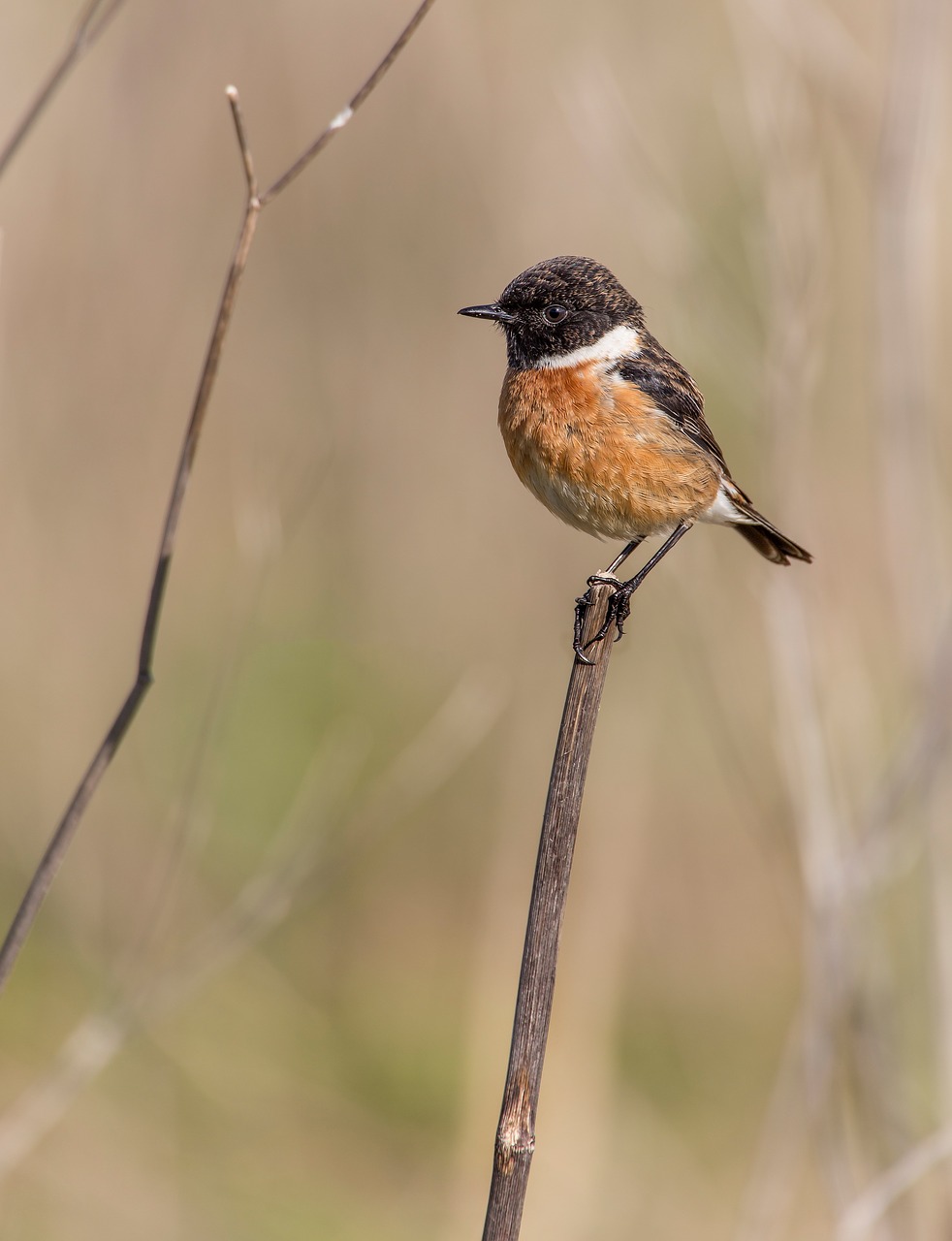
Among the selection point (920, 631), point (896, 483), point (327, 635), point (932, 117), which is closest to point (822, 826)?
point (920, 631)

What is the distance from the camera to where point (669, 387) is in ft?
12.6

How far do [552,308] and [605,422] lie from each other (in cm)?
40

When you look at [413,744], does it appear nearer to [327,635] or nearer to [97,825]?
[327,635]

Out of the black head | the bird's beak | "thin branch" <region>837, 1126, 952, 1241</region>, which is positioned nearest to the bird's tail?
the black head

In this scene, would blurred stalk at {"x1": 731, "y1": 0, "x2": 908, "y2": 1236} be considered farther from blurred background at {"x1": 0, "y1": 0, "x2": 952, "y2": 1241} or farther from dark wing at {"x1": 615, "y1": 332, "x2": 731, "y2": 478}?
dark wing at {"x1": 615, "y1": 332, "x2": 731, "y2": 478}

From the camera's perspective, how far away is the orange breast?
11.8 feet

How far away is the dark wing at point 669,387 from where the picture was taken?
3.79 meters


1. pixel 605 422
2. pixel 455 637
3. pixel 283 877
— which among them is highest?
pixel 605 422

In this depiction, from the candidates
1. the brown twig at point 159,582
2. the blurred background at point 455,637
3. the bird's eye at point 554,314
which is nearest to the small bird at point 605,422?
the bird's eye at point 554,314

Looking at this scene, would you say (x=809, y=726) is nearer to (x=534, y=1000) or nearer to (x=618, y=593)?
(x=618, y=593)

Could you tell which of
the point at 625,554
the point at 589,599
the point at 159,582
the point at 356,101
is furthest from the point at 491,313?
→ the point at 159,582

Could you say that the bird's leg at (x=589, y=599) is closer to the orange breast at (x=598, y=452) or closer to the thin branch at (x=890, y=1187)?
the orange breast at (x=598, y=452)

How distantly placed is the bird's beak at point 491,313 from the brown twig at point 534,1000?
74.9 inches

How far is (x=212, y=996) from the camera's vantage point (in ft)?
18.6
